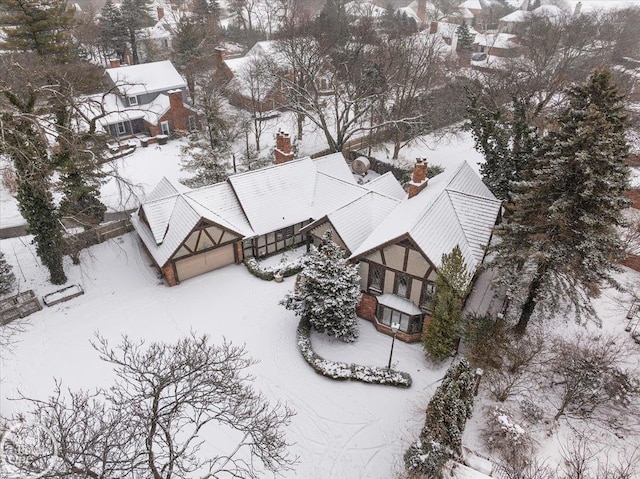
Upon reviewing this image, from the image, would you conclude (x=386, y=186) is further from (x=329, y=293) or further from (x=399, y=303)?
(x=329, y=293)

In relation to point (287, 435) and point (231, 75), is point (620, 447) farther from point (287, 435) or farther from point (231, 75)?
point (231, 75)

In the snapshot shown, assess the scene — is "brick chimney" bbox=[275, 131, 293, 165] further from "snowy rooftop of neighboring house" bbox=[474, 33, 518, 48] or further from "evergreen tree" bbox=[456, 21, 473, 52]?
"snowy rooftop of neighboring house" bbox=[474, 33, 518, 48]

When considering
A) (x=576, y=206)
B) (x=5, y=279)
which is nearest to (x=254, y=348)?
(x=5, y=279)

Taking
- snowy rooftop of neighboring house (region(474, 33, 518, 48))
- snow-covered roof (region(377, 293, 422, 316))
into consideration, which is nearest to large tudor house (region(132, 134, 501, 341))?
snow-covered roof (region(377, 293, 422, 316))

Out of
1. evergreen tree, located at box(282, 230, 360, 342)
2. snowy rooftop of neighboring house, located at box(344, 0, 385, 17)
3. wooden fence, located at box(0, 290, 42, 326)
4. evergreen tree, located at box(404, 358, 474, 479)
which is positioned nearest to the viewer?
evergreen tree, located at box(404, 358, 474, 479)

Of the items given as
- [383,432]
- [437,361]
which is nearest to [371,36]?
[437,361]

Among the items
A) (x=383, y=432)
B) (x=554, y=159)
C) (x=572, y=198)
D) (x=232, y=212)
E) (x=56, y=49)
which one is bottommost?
(x=383, y=432)
